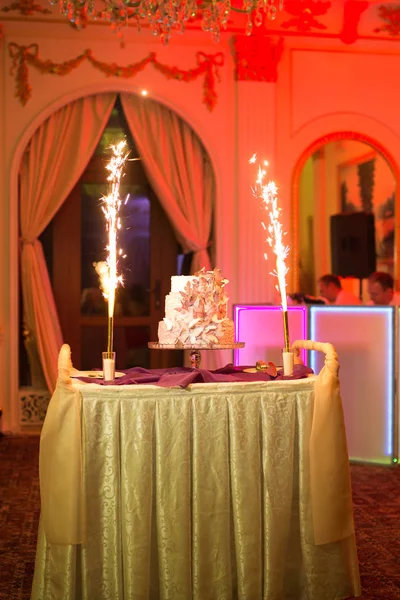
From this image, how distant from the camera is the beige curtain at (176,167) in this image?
732cm

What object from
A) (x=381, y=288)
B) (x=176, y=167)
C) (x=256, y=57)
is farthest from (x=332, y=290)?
(x=256, y=57)

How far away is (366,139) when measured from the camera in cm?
767

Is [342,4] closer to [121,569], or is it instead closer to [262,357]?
[262,357]

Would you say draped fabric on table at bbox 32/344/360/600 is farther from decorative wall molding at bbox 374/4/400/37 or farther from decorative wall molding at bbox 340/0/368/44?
decorative wall molding at bbox 374/4/400/37

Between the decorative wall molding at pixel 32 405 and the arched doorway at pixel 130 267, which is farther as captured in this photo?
the arched doorway at pixel 130 267

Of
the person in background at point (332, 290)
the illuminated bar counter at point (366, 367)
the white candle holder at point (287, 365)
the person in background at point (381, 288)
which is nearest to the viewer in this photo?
the white candle holder at point (287, 365)

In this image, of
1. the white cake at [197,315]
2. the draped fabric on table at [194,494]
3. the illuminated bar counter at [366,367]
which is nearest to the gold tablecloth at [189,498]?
the draped fabric on table at [194,494]

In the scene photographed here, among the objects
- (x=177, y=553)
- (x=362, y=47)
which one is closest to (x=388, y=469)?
(x=177, y=553)

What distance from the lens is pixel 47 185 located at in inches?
282

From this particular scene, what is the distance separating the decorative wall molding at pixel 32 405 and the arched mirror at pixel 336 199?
8.12 feet

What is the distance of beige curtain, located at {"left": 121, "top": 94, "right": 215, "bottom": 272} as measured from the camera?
732 centimetres

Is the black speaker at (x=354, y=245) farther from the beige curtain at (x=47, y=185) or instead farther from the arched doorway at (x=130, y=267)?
the beige curtain at (x=47, y=185)

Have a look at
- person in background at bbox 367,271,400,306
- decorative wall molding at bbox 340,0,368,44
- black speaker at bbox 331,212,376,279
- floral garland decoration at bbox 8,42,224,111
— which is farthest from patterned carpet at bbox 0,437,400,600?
decorative wall molding at bbox 340,0,368,44

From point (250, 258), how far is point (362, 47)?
2.19 m
